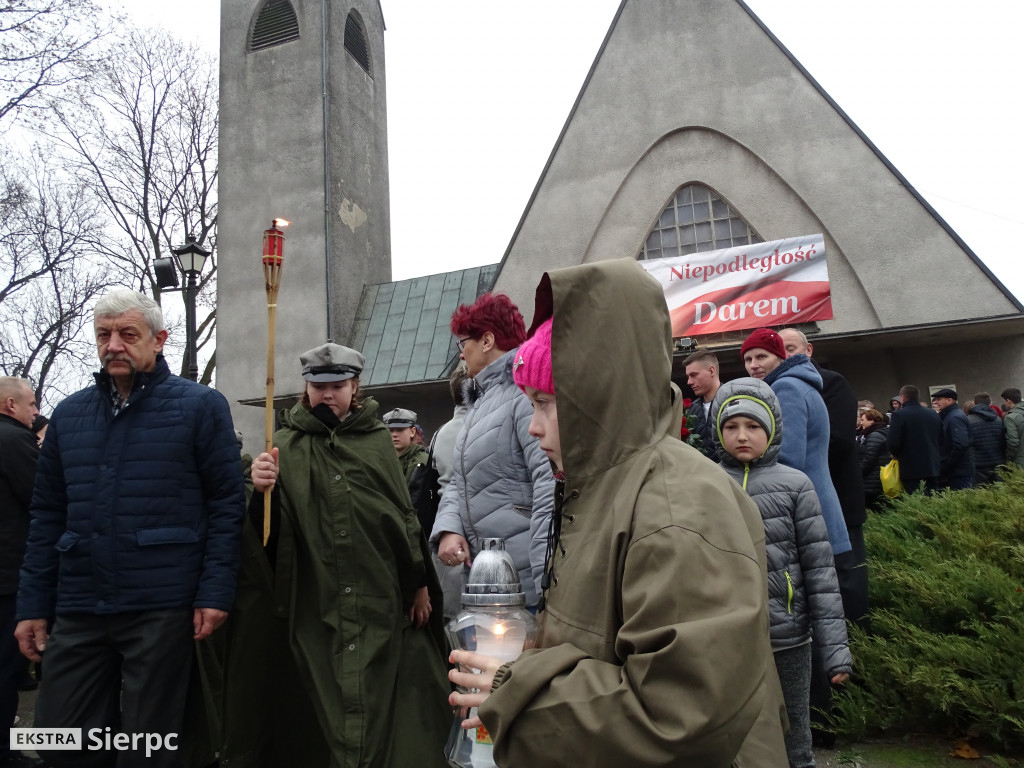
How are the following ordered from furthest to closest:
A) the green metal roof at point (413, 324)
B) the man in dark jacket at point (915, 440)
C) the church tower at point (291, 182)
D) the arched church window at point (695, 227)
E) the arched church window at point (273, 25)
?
1. the arched church window at point (273, 25)
2. the church tower at point (291, 182)
3. the green metal roof at point (413, 324)
4. the arched church window at point (695, 227)
5. the man in dark jacket at point (915, 440)

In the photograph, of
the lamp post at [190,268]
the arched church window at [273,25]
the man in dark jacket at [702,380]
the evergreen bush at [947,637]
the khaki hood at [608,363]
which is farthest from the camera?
the arched church window at [273,25]

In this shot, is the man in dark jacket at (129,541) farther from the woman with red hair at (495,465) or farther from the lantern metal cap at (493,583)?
the lantern metal cap at (493,583)

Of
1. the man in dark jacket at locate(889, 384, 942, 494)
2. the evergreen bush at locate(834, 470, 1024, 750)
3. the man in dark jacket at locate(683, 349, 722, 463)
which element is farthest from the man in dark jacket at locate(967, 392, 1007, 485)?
the man in dark jacket at locate(683, 349, 722, 463)

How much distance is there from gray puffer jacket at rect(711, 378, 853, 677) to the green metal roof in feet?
42.9

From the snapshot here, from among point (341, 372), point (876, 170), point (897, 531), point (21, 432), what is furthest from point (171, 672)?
point (876, 170)

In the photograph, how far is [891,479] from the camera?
26.8 ft

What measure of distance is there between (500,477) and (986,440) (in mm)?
8740

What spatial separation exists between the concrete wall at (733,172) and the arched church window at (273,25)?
848 centimetres

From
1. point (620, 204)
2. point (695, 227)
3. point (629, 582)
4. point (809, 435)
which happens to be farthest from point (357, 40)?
point (629, 582)

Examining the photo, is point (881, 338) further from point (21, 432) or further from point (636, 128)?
point (21, 432)

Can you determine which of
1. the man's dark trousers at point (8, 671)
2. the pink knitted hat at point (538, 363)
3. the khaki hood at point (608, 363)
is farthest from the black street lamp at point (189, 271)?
the khaki hood at point (608, 363)

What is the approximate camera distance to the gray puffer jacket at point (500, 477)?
3.37 metres

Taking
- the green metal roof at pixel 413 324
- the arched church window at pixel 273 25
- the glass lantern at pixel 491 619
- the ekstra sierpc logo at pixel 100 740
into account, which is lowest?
the ekstra sierpc logo at pixel 100 740

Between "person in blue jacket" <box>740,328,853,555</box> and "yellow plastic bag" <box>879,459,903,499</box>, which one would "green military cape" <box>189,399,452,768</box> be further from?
"yellow plastic bag" <box>879,459,903,499</box>
